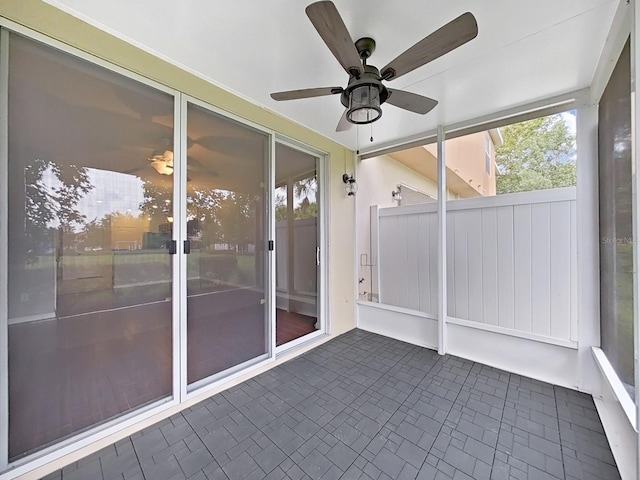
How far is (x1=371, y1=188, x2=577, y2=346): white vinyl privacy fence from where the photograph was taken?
2430mm

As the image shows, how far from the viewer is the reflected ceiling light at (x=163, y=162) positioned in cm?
194

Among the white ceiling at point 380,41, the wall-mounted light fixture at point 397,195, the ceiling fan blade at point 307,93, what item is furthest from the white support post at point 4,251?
the wall-mounted light fixture at point 397,195

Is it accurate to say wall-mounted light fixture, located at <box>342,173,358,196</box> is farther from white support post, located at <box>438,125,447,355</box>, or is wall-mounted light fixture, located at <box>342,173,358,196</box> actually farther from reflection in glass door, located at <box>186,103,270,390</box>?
reflection in glass door, located at <box>186,103,270,390</box>

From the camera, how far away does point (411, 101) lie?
179 cm

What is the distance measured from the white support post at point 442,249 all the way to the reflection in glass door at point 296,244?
4.97 feet

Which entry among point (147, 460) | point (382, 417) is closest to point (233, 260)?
point (147, 460)

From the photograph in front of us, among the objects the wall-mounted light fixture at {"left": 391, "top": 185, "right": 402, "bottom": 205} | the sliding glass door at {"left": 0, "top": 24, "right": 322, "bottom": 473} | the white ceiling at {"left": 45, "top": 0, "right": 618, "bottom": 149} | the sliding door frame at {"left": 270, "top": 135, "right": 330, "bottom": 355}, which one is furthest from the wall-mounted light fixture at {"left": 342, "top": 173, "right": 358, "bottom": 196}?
the sliding glass door at {"left": 0, "top": 24, "right": 322, "bottom": 473}

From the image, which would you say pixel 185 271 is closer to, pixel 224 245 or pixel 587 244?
pixel 224 245

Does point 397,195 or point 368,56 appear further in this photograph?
point 397,195

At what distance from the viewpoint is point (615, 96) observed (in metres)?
1.81

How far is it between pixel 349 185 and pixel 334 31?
8.01 ft

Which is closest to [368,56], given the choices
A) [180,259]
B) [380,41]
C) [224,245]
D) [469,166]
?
[380,41]

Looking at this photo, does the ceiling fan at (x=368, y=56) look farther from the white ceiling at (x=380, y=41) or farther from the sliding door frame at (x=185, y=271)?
the sliding door frame at (x=185, y=271)

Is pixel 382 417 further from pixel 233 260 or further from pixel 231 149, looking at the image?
pixel 231 149
